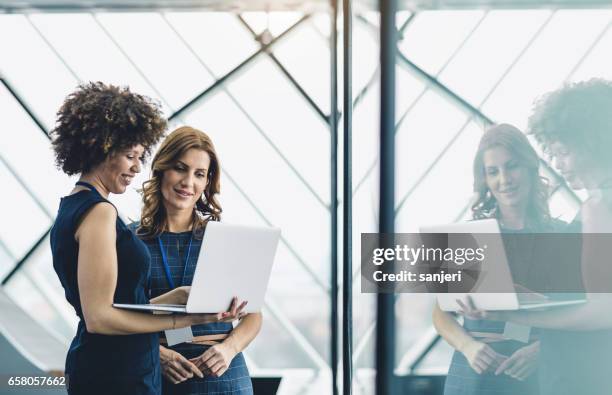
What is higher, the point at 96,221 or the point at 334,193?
the point at 334,193

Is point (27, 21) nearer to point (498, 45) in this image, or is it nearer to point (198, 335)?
point (198, 335)

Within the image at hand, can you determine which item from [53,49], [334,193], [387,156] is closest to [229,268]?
[387,156]

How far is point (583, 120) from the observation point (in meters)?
0.47

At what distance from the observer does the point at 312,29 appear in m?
6.34

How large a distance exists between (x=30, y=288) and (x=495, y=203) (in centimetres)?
615

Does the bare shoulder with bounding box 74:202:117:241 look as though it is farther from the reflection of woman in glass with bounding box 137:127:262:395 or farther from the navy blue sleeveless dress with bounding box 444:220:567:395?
the navy blue sleeveless dress with bounding box 444:220:567:395

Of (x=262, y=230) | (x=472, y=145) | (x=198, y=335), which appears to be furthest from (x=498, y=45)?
(x=198, y=335)

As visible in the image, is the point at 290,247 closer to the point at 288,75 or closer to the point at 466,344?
the point at 288,75

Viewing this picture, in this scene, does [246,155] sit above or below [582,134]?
above

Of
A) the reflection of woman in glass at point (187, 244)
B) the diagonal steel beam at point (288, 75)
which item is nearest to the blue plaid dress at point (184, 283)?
the reflection of woman in glass at point (187, 244)

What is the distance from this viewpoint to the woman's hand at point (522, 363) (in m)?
0.51

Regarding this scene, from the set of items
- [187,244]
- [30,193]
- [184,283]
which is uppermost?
[30,193]

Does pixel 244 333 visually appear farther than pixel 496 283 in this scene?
Yes

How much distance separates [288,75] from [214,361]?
14.3 feet
